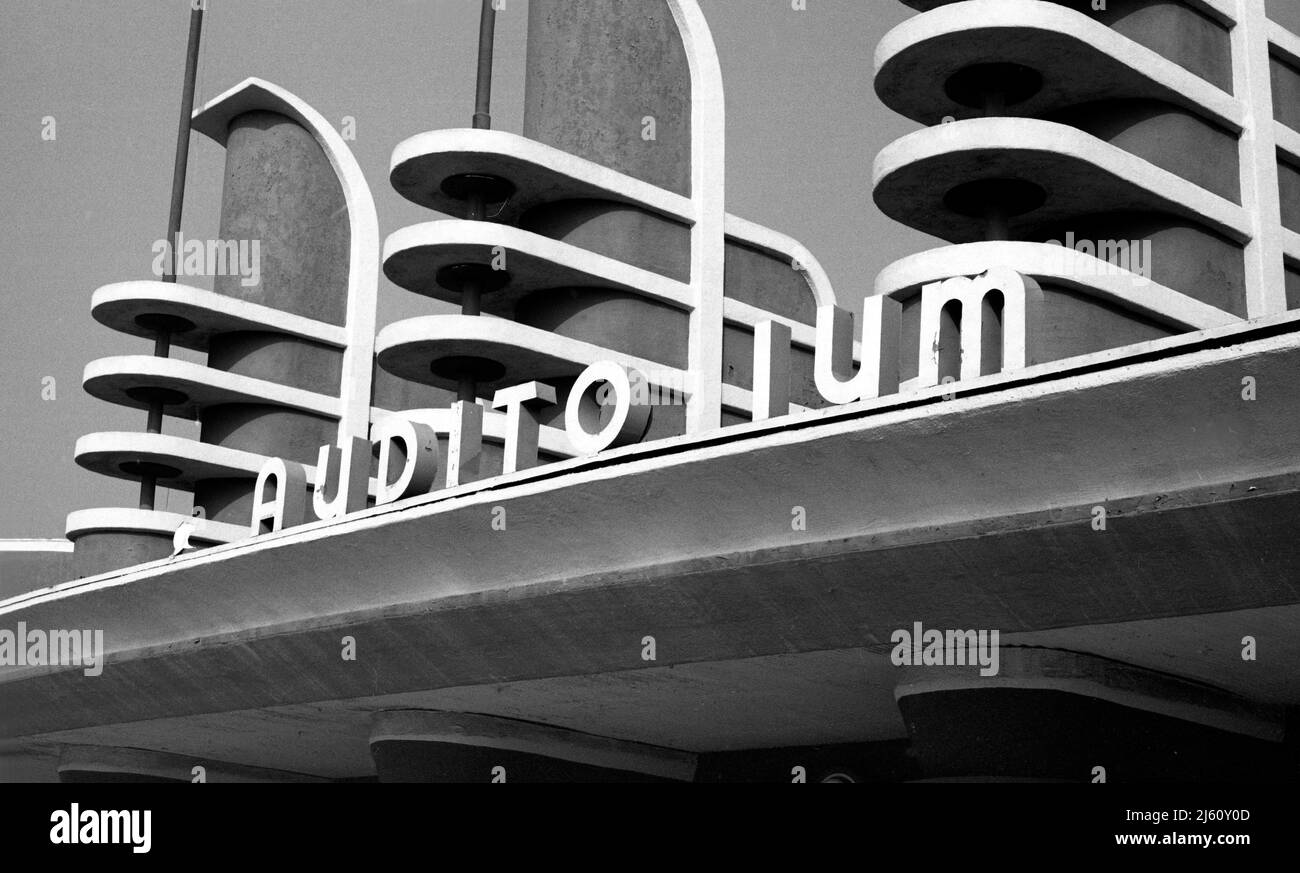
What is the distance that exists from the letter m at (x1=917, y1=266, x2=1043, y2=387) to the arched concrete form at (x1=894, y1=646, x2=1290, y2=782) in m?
2.50

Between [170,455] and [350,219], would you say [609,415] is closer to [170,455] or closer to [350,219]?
[170,455]

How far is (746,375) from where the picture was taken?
2922 centimetres

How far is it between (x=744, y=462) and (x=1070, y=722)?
12.8 ft

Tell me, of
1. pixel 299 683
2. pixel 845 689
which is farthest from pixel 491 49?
pixel 845 689

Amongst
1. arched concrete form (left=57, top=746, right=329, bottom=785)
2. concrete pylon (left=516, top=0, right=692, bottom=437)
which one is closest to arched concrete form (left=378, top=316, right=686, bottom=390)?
concrete pylon (left=516, top=0, right=692, bottom=437)

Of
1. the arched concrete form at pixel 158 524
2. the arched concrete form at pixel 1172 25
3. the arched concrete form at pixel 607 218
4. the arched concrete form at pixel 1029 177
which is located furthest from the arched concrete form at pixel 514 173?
the arched concrete form at pixel 158 524

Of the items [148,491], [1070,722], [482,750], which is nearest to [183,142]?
[148,491]

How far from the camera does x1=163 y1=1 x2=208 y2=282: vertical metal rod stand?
35.2 m

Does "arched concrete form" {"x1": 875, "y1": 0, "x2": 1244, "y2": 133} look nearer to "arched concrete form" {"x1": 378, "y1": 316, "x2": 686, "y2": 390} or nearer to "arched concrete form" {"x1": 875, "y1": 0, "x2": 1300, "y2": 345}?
"arched concrete form" {"x1": 875, "y1": 0, "x2": 1300, "y2": 345}

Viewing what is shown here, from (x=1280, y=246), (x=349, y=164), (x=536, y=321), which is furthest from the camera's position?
(x=349, y=164)

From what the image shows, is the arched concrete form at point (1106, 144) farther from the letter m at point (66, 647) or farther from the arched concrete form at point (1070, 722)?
the letter m at point (66, 647)

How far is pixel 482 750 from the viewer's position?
2295 centimetres
